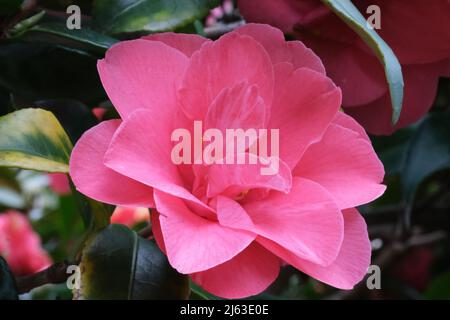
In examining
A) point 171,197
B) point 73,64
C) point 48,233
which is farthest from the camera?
point 48,233

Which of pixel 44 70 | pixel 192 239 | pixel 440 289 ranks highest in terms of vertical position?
pixel 44 70

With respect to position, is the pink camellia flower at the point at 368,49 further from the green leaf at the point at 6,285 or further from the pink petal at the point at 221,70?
the green leaf at the point at 6,285

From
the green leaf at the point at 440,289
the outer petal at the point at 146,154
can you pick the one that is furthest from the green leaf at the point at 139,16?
the green leaf at the point at 440,289

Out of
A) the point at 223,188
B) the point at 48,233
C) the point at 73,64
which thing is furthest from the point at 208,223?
the point at 48,233

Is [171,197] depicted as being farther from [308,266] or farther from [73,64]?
[73,64]

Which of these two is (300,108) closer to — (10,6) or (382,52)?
(382,52)

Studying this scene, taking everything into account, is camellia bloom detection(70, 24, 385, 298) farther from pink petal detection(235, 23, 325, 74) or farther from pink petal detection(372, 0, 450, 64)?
pink petal detection(372, 0, 450, 64)

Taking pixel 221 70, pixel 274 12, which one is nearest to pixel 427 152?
pixel 274 12

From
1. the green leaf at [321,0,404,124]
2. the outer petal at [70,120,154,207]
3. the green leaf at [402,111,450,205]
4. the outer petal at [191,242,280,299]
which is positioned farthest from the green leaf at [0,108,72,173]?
the green leaf at [402,111,450,205]
